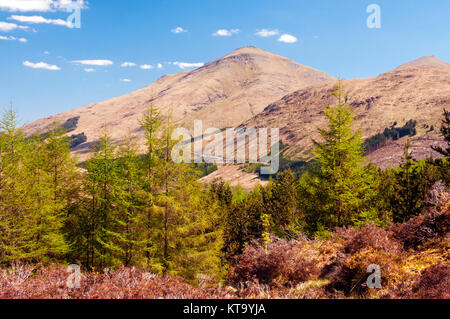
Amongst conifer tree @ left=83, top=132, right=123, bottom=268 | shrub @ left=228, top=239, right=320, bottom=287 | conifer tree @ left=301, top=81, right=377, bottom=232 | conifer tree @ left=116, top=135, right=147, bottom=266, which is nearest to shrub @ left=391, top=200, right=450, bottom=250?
shrub @ left=228, top=239, right=320, bottom=287

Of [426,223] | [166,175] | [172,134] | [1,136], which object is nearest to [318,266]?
[426,223]

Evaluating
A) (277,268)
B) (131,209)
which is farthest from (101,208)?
(277,268)

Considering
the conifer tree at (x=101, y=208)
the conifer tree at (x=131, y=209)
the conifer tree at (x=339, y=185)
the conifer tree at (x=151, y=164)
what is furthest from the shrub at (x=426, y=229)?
the conifer tree at (x=101, y=208)

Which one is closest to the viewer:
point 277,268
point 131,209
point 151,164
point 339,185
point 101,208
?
point 277,268

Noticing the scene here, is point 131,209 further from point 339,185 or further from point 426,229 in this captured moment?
point 426,229

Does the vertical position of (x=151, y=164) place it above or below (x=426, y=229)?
above

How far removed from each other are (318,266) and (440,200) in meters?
5.07

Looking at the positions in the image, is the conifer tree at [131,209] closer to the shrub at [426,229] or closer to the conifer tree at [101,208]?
the conifer tree at [101,208]

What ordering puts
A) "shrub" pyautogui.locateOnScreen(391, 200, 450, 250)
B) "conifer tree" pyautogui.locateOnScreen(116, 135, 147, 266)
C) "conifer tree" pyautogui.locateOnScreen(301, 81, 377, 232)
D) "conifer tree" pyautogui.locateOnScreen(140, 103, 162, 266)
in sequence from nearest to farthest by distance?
1. "shrub" pyautogui.locateOnScreen(391, 200, 450, 250)
2. "conifer tree" pyautogui.locateOnScreen(301, 81, 377, 232)
3. "conifer tree" pyautogui.locateOnScreen(140, 103, 162, 266)
4. "conifer tree" pyautogui.locateOnScreen(116, 135, 147, 266)

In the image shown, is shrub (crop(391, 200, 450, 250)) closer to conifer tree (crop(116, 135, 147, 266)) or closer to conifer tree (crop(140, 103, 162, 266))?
conifer tree (crop(140, 103, 162, 266))

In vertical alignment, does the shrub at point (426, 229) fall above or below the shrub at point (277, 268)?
above

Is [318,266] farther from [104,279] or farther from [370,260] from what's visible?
[104,279]

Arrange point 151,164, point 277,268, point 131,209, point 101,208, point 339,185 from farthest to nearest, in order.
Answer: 1. point 101,208
2. point 131,209
3. point 151,164
4. point 339,185
5. point 277,268

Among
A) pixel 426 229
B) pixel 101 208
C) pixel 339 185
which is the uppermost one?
pixel 339 185
